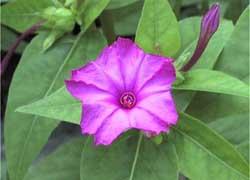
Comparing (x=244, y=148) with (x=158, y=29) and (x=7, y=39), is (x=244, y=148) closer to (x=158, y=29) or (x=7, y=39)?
(x=158, y=29)

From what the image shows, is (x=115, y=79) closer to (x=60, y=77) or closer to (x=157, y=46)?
(x=157, y=46)

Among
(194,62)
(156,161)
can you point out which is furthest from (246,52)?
(156,161)

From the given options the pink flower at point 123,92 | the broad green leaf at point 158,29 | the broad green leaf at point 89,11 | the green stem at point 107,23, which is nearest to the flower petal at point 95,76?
the pink flower at point 123,92

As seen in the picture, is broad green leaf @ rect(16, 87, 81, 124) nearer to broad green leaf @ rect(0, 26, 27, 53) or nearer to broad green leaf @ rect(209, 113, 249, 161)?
broad green leaf @ rect(209, 113, 249, 161)

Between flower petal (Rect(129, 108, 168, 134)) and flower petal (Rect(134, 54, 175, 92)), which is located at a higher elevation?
flower petal (Rect(134, 54, 175, 92))

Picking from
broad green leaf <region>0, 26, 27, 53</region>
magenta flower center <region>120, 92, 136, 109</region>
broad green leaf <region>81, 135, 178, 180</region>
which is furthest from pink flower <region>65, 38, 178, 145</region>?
broad green leaf <region>0, 26, 27, 53</region>

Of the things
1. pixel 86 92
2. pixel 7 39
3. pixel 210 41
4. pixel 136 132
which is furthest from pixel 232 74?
pixel 7 39

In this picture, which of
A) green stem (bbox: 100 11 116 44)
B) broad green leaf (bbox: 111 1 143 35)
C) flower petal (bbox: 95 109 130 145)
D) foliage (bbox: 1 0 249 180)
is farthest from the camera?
broad green leaf (bbox: 111 1 143 35)
